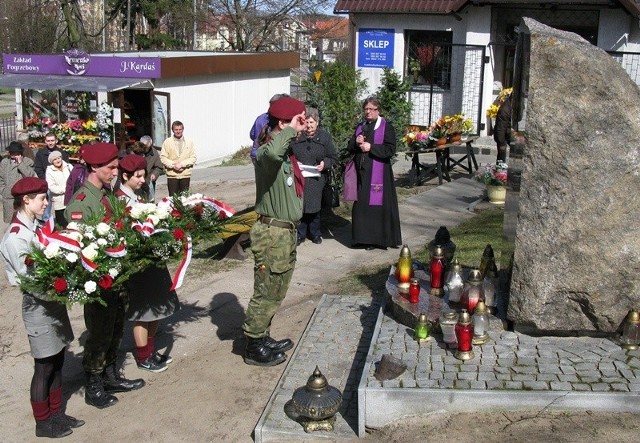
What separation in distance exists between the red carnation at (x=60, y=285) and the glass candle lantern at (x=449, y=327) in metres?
2.50

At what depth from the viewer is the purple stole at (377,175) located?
945 centimetres

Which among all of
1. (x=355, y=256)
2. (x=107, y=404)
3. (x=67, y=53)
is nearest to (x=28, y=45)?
(x=67, y=53)

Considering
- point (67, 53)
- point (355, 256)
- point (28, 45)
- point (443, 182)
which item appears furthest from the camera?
point (28, 45)

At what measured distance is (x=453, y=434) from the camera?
4.87 metres

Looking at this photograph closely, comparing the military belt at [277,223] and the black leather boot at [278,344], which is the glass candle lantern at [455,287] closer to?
the military belt at [277,223]

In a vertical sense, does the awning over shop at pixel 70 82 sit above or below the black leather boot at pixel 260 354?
above

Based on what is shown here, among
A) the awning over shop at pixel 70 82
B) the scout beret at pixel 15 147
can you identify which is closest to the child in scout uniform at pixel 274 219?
the scout beret at pixel 15 147

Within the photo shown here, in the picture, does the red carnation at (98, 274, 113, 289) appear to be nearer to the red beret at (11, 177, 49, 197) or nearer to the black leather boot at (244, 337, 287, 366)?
the red beret at (11, 177, 49, 197)

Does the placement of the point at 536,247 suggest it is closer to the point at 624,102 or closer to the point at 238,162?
the point at 624,102

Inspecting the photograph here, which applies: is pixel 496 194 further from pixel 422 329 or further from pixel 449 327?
pixel 449 327

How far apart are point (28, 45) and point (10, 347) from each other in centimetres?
3056

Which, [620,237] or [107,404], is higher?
[620,237]

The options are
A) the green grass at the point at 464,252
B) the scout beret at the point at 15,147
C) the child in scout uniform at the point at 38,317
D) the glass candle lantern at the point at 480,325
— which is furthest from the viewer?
the scout beret at the point at 15,147

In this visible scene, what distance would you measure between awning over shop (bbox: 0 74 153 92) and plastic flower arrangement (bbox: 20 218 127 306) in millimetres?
13079
